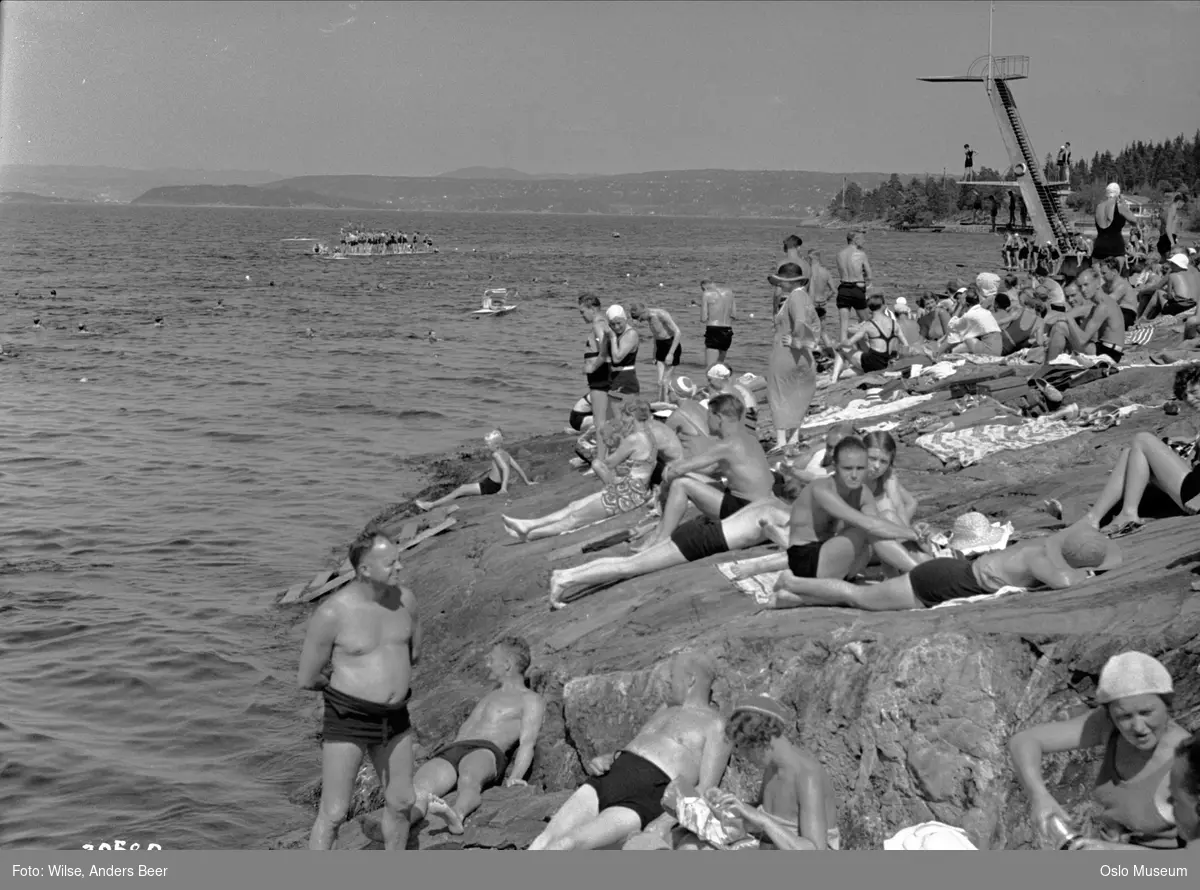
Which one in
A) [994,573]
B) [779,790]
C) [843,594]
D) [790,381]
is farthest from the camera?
[790,381]

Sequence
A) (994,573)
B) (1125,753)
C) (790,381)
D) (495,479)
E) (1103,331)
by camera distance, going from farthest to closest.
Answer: (495,479)
(790,381)
(1103,331)
(994,573)
(1125,753)

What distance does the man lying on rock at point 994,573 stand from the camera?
7.39 metres

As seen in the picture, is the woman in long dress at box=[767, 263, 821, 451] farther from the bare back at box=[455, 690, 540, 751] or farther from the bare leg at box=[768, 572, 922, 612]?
the bare back at box=[455, 690, 540, 751]

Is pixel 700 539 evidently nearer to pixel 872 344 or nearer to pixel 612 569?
pixel 612 569

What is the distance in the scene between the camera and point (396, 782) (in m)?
6.89

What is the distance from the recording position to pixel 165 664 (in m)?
12.9

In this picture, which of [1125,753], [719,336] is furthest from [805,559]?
[719,336]

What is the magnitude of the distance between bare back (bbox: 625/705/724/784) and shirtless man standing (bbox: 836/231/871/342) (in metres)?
12.6

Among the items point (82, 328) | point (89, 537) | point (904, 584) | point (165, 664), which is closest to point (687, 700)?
point (904, 584)

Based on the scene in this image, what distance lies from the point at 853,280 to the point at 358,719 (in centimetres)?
1361

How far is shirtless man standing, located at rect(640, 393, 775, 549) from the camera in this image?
31.5 ft

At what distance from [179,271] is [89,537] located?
5011cm

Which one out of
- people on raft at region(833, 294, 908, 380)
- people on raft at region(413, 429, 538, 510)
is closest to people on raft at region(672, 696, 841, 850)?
people on raft at region(413, 429, 538, 510)

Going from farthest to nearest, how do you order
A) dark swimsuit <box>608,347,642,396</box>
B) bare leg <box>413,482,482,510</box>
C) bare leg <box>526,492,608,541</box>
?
bare leg <box>413,482,482,510</box>
dark swimsuit <box>608,347,642,396</box>
bare leg <box>526,492,608,541</box>
